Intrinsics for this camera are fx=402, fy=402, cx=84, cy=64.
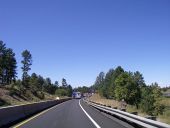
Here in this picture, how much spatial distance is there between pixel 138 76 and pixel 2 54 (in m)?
77.1

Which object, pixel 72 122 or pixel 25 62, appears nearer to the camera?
pixel 72 122

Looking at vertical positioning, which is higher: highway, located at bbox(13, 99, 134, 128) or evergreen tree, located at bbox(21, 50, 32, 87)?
evergreen tree, located at bbox(21, 50, 32, 87)

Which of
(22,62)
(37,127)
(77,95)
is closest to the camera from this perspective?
(37,127)

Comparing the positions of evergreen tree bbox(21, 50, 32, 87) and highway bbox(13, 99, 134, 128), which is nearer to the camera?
highway bbox(13, 99, 134, 128)

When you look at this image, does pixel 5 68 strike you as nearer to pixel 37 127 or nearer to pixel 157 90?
pixel 157 90

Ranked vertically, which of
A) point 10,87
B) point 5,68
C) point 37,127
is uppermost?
point 5,68

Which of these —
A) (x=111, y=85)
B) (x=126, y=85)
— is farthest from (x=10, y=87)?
(x=111, y=85)

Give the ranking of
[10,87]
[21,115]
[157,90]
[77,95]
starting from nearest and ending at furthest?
1. [21,115]
2. [10,87]
3. [157,90]
4. [77,95]

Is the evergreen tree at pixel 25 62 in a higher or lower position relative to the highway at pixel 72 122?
higher

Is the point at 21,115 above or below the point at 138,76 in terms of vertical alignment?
below

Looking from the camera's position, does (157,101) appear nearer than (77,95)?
Yes

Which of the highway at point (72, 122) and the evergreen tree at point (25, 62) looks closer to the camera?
the highway at point (72, 122)

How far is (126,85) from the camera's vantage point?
134 m

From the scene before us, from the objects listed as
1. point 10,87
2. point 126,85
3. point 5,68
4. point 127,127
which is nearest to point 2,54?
point 5,68
